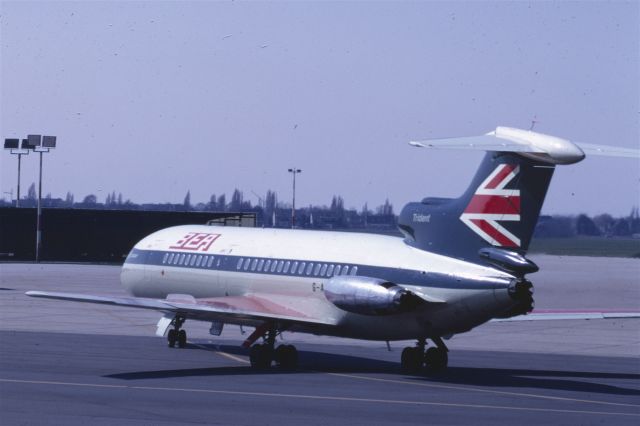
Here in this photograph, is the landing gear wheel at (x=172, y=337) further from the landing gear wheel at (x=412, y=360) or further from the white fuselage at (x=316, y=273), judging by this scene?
the landing gear wheel at (x=412, y=360)

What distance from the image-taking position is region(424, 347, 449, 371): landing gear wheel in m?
28.4

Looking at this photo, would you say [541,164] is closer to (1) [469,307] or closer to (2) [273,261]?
(1) [469,307]

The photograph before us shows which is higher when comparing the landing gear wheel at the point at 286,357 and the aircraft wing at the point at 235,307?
the aircraft wing at the point at 235,307

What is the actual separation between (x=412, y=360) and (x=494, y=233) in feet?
14.6

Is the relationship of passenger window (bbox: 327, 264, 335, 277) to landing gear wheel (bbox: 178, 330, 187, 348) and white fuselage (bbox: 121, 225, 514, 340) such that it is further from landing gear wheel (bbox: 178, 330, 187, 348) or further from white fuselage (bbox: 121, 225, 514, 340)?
landing gear wheel (bbox: 178, 330, 187, 348)

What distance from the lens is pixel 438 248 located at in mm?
26734

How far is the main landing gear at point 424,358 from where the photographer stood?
28.4m

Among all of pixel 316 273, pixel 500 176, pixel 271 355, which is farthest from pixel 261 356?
pixel 500 176

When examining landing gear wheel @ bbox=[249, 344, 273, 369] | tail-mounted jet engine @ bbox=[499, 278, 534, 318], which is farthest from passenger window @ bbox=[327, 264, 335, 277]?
tail-mounted jet engine @ bbox=[499, 278, 534, 318]

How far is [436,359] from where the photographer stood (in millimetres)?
28453

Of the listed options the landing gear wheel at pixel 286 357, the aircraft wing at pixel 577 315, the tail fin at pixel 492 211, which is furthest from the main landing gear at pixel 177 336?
the tail fin at pixel 492 211

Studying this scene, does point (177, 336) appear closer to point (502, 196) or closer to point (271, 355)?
point (271, 355)

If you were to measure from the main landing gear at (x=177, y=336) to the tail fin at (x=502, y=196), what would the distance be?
9.64 m

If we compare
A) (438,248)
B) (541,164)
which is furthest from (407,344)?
(541,164)
